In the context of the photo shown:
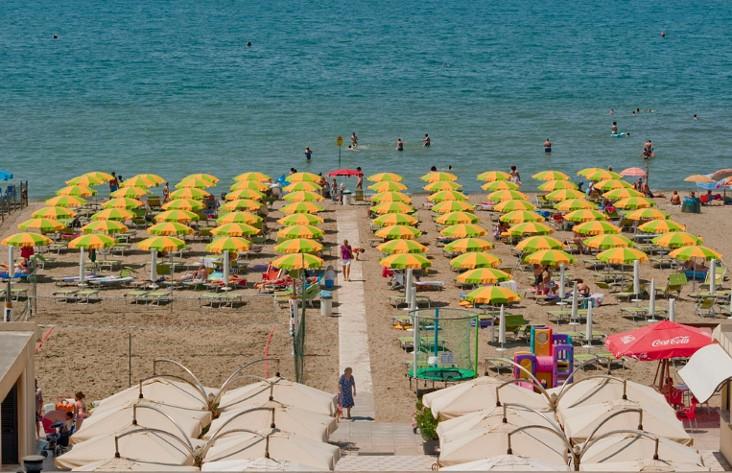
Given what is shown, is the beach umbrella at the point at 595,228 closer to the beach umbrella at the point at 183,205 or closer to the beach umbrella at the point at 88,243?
the beach umbrella at the point at 183,205

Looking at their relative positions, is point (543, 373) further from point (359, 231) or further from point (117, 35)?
point (117, 35)

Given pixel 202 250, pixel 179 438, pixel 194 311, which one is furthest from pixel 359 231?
pixel 179 438

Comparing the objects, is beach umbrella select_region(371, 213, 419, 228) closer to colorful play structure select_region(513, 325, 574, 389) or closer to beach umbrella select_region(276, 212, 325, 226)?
beach umbrella select_region(276, 212, 325, 226)

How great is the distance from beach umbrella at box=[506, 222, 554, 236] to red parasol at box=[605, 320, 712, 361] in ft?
39.3

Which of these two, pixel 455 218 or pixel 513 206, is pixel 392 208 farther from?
pixel 513 206

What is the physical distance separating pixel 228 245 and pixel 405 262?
15.3ft

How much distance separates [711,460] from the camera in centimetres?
2384

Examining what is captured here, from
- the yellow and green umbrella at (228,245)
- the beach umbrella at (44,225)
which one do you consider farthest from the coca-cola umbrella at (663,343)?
the beach umbrella at (44,225)

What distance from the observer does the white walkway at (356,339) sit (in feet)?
91.2

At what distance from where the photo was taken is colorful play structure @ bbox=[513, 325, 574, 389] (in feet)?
92.7

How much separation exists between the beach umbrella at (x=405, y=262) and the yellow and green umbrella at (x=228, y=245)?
387 cm

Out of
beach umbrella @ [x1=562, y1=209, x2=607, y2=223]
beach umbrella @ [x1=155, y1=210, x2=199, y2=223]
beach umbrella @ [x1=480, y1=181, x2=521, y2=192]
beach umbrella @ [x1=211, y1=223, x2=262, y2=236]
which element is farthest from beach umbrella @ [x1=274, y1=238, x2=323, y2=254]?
beach umbrella @ [x1=480, y1=181, x2=521, y2=192]

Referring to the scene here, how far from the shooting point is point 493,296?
1273 inches

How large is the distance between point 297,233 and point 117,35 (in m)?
102
